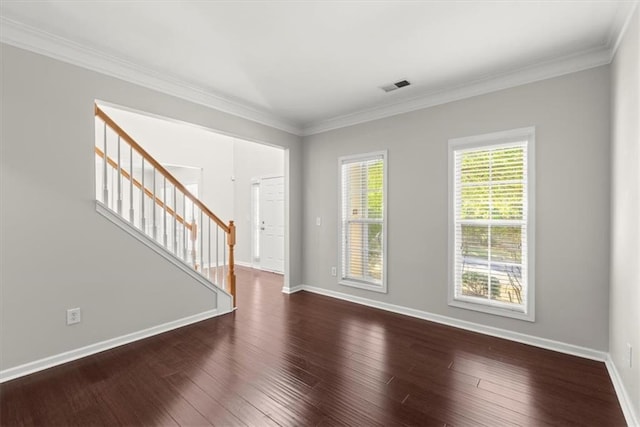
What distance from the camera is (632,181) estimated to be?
1868 millimetres

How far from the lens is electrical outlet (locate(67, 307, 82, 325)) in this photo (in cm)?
248

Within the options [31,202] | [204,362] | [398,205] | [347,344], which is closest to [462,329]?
[347,344]

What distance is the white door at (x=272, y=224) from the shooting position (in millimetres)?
6230

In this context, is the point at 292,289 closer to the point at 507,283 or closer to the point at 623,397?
the point at 507,283

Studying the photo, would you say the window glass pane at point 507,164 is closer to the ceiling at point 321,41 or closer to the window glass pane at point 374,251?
the ceiling at point 321,41

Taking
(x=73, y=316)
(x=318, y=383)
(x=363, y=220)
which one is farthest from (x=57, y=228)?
(x=363, y=220)

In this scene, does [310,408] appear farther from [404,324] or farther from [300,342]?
[404,324]

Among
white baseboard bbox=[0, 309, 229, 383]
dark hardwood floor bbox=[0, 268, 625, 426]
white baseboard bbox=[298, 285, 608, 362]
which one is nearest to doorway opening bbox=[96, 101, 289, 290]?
white baseboard bbox=[298, 285, 608, 362]

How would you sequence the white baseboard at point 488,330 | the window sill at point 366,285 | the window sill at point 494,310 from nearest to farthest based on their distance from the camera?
the white baseboard at point 488,330, the window sill at point 494,310, the window sill at point 366,285

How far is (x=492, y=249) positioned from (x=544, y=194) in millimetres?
712

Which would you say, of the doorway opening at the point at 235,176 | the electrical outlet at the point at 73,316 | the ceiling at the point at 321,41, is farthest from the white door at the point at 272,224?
the electrical outlet at the point at 73,316

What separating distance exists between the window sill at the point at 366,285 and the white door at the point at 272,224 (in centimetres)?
219

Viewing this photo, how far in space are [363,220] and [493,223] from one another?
1.63 meters

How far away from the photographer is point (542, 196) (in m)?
2.79
